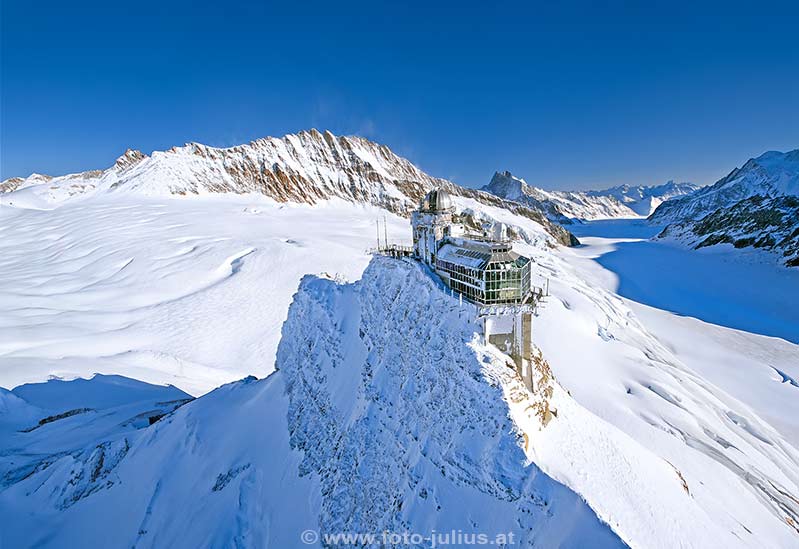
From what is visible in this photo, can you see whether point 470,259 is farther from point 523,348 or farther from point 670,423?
point 670,423

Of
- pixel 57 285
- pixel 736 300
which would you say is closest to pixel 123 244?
pixel 57 285

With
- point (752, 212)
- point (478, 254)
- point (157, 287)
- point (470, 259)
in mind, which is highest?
point (752, 212)

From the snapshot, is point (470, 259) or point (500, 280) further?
point (470, 259)

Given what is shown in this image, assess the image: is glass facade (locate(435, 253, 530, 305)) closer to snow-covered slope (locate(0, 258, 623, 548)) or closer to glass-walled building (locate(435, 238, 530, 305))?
glass-walled building (locate(435, 238, 530, 305))

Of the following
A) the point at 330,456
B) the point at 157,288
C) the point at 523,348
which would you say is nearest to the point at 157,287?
the point at 157,288

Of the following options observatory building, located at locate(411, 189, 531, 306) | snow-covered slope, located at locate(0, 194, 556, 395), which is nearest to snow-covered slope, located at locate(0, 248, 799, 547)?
observatory building, located at locate(411, 189, 531, 306)

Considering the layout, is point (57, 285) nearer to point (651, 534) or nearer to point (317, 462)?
point (317, 462)

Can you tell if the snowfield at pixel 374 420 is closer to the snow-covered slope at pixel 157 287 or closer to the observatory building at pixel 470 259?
the snow-covered slope at pixel 157 287
